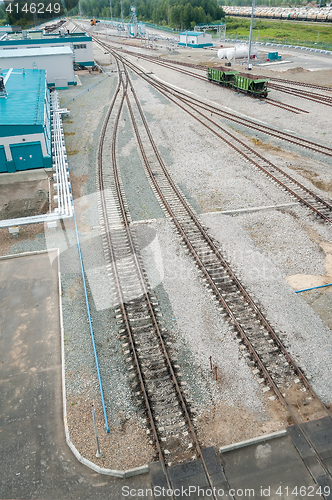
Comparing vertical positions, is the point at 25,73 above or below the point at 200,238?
above

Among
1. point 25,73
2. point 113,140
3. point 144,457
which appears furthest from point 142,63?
point 144,457

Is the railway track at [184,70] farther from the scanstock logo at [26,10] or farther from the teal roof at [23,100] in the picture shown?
the scanstock logo at [26,10]

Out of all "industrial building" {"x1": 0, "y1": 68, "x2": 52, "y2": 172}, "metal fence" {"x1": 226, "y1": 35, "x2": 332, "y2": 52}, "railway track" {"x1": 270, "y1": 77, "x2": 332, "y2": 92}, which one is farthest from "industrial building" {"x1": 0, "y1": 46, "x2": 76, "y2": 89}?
"metal fence" {"x1": 226, "y1": 35, "x2": 332, "y2": 52}

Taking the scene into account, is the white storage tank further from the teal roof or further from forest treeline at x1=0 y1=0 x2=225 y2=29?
forest treeline at x1=0 y1=0 x2=225 y2=29

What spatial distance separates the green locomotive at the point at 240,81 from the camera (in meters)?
37.3

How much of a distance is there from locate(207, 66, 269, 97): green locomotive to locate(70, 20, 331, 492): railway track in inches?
922

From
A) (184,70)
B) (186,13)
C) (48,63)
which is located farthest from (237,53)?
(186,13)

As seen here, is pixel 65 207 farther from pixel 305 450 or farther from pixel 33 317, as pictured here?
pixel 305 450

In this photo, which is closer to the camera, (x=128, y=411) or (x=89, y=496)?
(x=89, y=496)

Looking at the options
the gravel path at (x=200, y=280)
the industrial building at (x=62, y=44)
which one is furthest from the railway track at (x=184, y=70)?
the industrial building at (x=62, y=44)

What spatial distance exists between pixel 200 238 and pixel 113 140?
15.7 meters

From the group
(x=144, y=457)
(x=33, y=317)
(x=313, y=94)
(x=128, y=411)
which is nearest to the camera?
(x=144, y=457)

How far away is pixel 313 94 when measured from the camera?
39.1 meters

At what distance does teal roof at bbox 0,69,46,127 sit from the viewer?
2344cm
